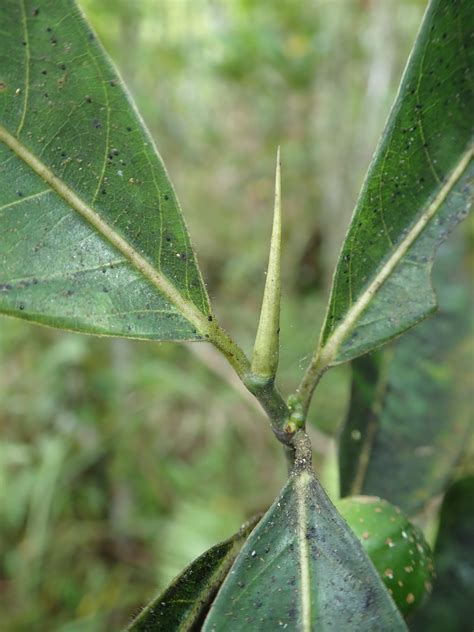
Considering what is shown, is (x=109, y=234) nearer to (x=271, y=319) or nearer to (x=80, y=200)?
(x=80, y=200)

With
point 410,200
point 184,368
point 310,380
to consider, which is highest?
point 410,200

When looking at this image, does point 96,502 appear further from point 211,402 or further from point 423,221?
point 423,221

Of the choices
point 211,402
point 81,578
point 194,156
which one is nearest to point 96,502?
point 81,578

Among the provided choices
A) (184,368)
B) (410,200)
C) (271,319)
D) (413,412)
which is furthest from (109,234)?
(184,368)

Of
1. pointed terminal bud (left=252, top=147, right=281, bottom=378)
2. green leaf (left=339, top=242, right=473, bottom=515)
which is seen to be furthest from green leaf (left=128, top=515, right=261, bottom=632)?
green leaf (left=339, top=242, right=473, bottom=515)

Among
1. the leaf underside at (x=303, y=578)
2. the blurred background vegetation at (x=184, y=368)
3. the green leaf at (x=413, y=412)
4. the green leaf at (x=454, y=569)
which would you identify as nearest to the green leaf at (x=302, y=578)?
the leaf underside at (x=303, y=578)

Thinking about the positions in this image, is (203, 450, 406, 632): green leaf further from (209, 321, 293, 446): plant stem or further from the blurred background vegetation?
the blurred background vegetation
